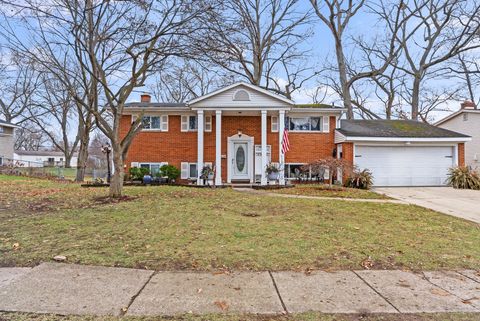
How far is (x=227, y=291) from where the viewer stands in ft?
10.8

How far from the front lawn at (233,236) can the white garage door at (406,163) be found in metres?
7.48

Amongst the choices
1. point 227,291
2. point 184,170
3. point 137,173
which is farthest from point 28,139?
point 227,291

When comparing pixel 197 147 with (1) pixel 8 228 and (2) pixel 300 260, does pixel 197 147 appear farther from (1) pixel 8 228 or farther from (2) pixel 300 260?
(2) pixel 300 260

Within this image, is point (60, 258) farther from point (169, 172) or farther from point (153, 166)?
point (153, 166)

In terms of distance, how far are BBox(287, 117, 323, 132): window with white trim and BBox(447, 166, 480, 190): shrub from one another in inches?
268

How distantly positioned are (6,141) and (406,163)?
31.7m

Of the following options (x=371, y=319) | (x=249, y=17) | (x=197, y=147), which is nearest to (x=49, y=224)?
(x=371, y=319)

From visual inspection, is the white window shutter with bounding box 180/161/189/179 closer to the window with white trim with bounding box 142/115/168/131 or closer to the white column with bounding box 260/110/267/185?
the window with white trim with bounding box 142/115/168/131

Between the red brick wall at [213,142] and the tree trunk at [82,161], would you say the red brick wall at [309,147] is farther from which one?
the tree trunk at [82,161]

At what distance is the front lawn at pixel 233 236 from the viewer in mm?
4223

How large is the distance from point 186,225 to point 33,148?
258 feet

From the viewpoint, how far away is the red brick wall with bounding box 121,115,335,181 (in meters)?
16.3

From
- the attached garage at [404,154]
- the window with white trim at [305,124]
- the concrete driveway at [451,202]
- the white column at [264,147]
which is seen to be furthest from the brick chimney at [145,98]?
the concrete driveway at [451,202]

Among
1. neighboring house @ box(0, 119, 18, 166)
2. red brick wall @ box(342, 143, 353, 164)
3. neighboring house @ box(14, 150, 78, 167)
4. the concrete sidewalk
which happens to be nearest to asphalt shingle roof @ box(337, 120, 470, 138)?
red brick wall @ box(342, 143, 353, 164)
